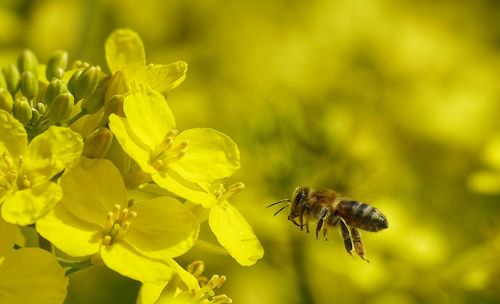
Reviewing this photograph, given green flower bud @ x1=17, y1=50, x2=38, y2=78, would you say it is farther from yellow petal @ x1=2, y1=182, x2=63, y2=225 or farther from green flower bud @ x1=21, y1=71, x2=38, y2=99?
yellow petal @ x1=2, y1=182, x2=63, y2=225

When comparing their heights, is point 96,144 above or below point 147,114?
below

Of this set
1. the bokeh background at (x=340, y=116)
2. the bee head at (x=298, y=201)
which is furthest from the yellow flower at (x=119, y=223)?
the bokeh background at (x=340, y=116)

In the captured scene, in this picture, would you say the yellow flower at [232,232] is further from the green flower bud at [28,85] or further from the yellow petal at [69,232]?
the green flower bud at [28,85]

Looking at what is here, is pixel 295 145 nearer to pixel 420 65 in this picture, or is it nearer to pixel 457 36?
pixel 420 65

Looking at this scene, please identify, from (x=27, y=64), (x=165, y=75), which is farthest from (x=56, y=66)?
(x=165, y=75)

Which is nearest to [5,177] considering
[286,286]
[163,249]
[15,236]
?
[15,236]

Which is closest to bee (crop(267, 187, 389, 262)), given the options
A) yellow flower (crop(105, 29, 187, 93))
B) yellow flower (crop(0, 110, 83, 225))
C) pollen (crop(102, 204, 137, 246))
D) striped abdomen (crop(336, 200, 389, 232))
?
striped abdomen (crop(336, 200, 389, 232))

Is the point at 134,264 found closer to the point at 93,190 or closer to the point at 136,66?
the point at 93,190
